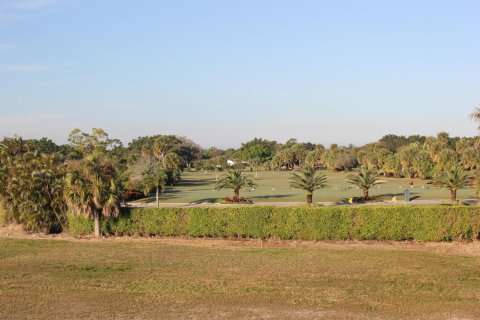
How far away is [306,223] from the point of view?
31.0 meters

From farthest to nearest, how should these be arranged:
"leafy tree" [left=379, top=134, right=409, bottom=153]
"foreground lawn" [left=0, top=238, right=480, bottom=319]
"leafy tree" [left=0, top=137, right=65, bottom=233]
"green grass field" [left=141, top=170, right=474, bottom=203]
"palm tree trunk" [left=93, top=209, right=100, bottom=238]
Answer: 1. "leafy tree" [left=379, top=134, right=409, bottom=153]
2. "green grass field" [left=141, top=170, right=474, bottom=203]
3. "leafy tree" [left=0, top=137, right=65, bottom=233]
4. "palm tree trunk" [left=93, top=209, right=100, bottom=238]
5. "foreground lawn" [left=0, top=238, right=480, bottom=319]

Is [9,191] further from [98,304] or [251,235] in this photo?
[98,304]

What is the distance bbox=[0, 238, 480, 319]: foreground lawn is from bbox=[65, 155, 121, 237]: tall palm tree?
13.3ft

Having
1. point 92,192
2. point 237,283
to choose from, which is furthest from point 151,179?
point 237,283

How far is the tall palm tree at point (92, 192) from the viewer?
108ft

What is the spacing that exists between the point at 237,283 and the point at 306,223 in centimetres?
1157

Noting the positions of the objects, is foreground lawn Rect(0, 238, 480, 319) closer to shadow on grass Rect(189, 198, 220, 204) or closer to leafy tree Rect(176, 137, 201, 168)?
shadow on grass Rect(189, 198, 220, 204)

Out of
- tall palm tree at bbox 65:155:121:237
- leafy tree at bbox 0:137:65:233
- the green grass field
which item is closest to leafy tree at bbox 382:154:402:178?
the green grass field

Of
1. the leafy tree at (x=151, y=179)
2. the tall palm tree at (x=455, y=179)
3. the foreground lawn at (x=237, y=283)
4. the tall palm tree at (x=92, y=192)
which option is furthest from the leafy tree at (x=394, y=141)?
the foreground lawn at (x=237, y=283)

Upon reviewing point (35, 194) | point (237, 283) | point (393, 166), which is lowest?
point (237, 283)

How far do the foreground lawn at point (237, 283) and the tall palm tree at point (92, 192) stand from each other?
406cm

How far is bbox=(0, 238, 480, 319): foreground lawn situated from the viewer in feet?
53.8

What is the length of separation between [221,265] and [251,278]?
3132 mm

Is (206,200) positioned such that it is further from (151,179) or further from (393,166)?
(393,166)
